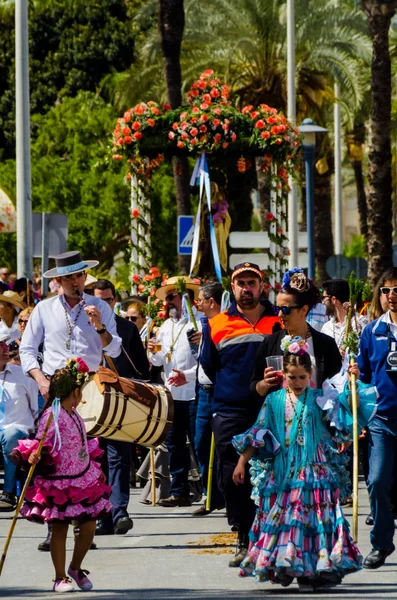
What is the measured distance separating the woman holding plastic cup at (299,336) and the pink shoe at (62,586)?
1.60m

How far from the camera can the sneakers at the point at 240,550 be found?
9508 millimetres

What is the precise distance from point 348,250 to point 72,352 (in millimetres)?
55468

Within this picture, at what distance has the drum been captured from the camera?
34.7 feet

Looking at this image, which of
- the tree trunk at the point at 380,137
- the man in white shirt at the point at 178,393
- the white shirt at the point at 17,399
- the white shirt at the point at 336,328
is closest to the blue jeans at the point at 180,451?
the man in white shirt at the point at 178,393

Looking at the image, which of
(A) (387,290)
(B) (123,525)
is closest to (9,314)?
(B) (123,525)

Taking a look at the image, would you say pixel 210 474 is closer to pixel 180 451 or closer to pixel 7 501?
pixel 180 451

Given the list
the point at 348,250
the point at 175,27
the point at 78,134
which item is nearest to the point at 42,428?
the point at 175,27

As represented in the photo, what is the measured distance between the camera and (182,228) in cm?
2255

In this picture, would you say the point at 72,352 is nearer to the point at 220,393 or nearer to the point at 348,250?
the point at 220,393

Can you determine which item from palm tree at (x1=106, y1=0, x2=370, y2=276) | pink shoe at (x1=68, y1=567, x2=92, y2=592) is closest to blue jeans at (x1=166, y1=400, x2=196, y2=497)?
pink shoe at (x1=68, y1=567, x2=92, y2=592)

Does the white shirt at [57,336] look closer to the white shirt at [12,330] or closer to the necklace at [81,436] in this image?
the necklace at [81,436]

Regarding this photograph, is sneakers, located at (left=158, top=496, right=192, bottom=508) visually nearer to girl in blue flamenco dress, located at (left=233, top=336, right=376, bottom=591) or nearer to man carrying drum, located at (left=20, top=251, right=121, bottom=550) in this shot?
man carrying drum, located at (left=20, top=251, right=121, bottom=550)

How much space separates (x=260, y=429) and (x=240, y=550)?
3.88ft

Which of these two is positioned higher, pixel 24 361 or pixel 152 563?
pixel 24 361
